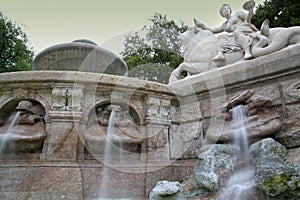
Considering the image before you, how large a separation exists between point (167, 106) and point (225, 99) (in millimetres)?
726

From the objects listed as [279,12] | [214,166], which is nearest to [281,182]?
[214,166]

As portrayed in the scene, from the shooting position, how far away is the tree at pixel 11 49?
20234 millimetres

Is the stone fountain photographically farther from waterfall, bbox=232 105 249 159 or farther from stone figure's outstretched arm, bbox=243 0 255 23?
stone figure's outstretched arm, bbox=243 0 255 23

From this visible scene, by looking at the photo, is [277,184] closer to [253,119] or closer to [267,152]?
[267,152]

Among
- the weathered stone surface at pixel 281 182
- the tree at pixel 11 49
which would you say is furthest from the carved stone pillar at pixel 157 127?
the tree at pixel 11 49

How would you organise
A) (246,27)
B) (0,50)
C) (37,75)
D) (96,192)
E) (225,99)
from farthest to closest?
(0,50)
(246,27)
(225,99)
(37,75)
(96,192)

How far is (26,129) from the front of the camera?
313 cm

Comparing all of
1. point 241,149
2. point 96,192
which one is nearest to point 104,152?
point 96,192

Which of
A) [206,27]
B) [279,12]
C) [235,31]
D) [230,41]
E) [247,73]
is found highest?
[279,12]

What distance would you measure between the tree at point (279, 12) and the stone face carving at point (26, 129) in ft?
41.3

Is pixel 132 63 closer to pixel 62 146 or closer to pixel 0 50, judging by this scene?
pixel 0 50

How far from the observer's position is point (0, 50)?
2011 centimetres

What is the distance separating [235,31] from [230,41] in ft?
0.51

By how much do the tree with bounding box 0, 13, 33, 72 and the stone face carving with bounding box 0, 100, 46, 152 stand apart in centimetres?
1876
